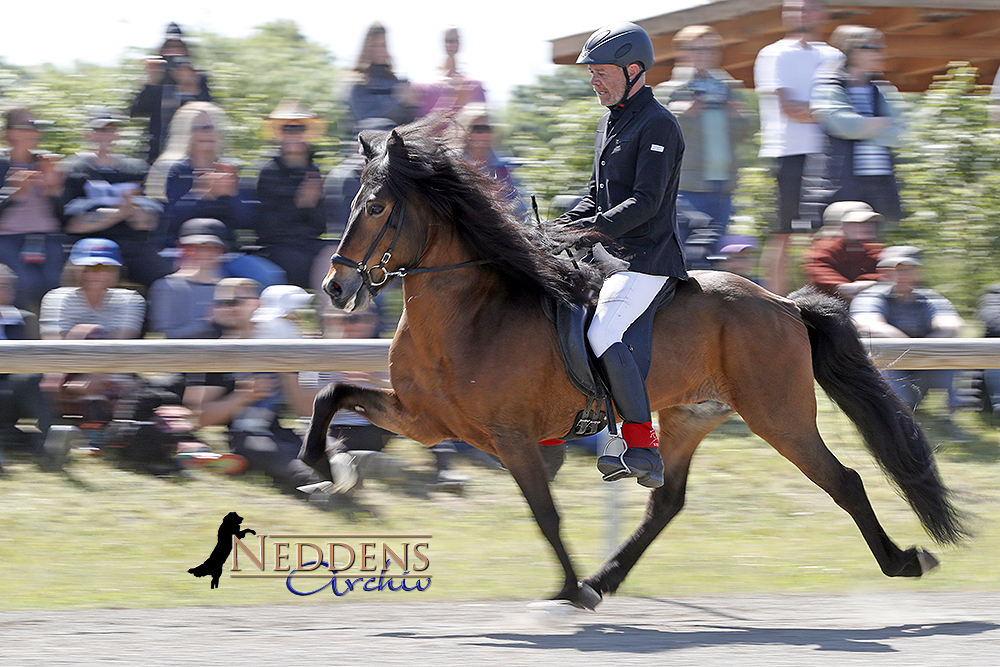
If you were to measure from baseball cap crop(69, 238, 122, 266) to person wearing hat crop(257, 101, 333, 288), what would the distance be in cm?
87

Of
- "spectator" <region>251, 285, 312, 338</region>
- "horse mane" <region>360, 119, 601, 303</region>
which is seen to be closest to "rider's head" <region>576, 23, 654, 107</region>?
"horse mane" <region>360, 119, 601, 303</region>

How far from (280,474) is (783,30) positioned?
6.07 m

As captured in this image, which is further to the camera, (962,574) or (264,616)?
(962,574)

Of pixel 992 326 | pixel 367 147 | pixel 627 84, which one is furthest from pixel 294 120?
pixel 992 326

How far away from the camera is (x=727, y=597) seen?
18.4 ft

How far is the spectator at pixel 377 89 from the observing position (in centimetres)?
805

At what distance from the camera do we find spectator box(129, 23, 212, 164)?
26.9 feet

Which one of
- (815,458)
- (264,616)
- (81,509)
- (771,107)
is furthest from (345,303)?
(771,107)

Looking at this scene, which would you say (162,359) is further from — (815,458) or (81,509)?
(815,458)

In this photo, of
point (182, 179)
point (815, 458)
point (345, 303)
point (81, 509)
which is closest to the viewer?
point (345, 303)

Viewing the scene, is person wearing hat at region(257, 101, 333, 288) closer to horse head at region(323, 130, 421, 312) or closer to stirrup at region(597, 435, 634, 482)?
horse head at region(323, 130, 421, 312)

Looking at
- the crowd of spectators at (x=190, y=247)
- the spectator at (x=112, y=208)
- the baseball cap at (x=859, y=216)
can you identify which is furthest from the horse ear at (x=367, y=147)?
the baseball cap at (x=859, y=216)

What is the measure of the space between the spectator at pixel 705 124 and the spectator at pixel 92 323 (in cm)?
359

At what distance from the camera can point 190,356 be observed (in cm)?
596
